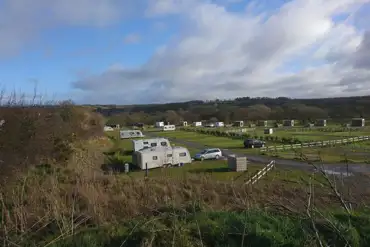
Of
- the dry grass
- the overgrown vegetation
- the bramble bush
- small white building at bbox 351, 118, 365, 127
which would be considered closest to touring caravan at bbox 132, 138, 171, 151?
the bramble bush

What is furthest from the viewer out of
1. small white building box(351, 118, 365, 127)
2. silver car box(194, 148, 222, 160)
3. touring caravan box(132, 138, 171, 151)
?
small white building box(351, 118, 365, 127)

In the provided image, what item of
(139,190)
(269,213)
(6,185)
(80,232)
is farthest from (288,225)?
(6,185)

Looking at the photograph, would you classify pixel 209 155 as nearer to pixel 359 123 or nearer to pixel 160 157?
pixel 160 157

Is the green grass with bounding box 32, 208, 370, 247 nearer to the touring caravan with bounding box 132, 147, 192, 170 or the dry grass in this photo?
the dry grass

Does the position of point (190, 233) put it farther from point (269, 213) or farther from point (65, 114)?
point (65, 114)

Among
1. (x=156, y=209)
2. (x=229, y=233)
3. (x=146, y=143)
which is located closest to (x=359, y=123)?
(x=146, y=143)

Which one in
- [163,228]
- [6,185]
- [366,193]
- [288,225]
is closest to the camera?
[163,228]
